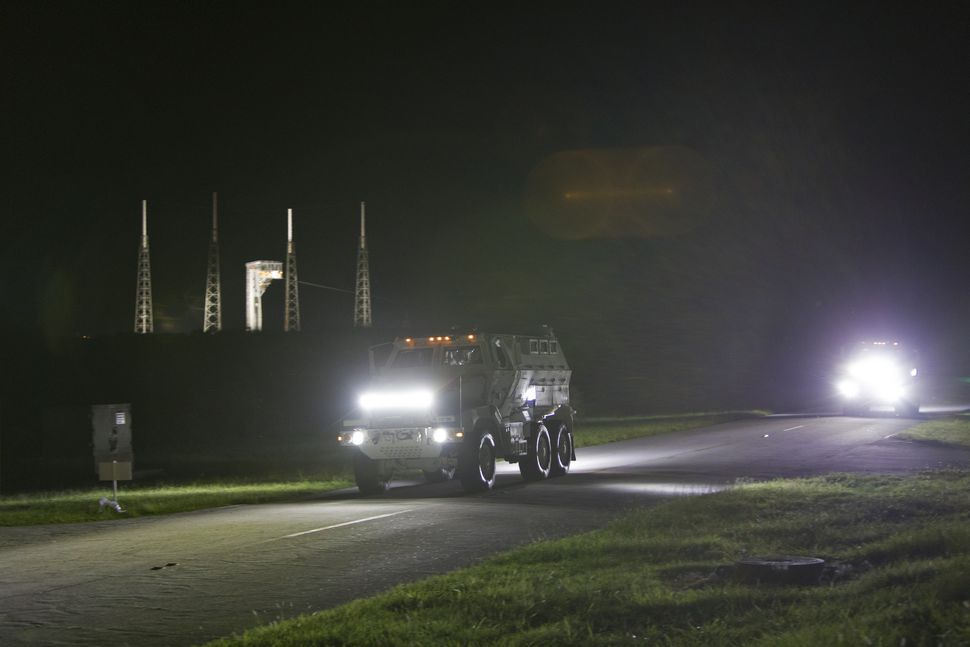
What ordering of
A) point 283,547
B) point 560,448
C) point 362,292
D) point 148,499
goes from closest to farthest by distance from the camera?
1. point 283,547
2. point 148,499
3. point 560,448
4. point 362,292

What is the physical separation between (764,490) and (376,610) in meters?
9.94

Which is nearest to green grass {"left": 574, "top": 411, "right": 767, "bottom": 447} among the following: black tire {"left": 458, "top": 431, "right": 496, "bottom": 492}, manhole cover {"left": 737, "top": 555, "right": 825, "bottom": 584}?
black tire {"left": 458, "top": 431, "right": 496, "bottom": 492}

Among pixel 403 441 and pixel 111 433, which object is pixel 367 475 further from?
pixel 111 433

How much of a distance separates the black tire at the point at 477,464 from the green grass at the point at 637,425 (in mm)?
13125

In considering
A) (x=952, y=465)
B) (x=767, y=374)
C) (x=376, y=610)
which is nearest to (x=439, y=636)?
(x=376, y=610)

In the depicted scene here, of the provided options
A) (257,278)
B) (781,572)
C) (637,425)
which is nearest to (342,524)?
(781,572)

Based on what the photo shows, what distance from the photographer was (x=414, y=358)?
A: 22.2 meters

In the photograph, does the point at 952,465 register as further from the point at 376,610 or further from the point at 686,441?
the point at 376,610

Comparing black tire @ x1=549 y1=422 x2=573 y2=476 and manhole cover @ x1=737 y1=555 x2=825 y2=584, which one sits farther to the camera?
black tire @ x1=549 y1=422 x2=573 y2=476

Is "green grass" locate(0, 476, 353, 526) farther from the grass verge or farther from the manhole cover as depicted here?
the manhole cover

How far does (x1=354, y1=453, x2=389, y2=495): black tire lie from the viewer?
67.8 feet

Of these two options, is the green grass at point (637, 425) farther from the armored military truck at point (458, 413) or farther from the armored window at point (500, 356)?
the armored window at point (500, 356)

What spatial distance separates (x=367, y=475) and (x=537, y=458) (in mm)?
3717

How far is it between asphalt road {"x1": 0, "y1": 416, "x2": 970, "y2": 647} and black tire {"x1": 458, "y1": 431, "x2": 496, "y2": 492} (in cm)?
40
